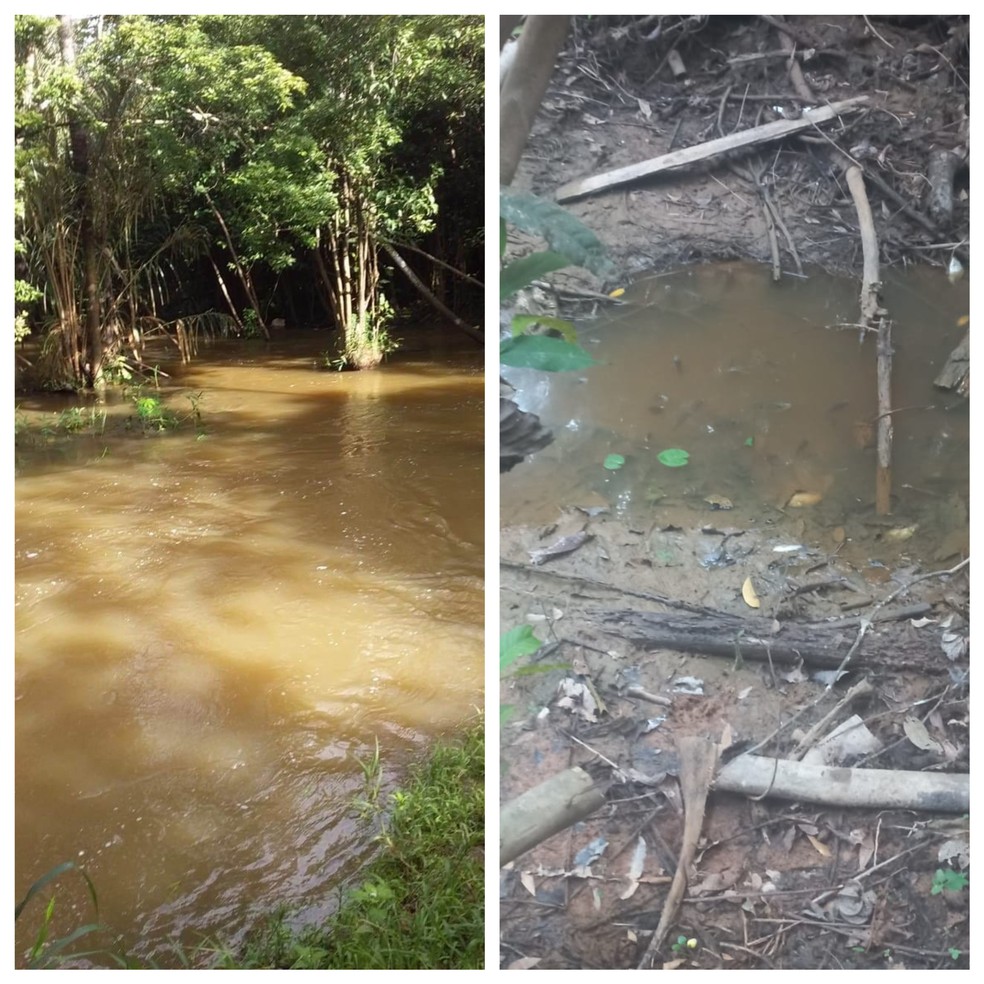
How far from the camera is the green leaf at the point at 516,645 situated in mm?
889

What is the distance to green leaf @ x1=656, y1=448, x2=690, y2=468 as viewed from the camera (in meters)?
0.92

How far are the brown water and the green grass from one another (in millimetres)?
721

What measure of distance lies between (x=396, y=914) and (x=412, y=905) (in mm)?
56

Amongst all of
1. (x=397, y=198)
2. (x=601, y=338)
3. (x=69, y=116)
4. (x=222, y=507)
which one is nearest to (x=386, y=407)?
(x=397, y=198)

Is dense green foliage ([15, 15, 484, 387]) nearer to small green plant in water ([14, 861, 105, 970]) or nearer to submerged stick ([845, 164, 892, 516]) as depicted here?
small green plant in water ([14, 861, 105, 970])

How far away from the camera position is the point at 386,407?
16.9 feet

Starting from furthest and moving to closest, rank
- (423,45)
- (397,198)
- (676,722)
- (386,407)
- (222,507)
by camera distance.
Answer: (397,198) < (386,407) < (423,45) < (222,507) < (676,722)

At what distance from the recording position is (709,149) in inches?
36.5

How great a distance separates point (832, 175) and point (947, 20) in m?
0.19

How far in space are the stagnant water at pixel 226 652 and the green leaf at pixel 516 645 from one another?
0.85 m

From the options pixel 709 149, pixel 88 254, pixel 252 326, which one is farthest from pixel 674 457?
pixel 252 326

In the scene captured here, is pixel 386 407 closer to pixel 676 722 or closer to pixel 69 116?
pixel 69 116

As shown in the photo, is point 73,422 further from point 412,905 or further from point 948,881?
point 948,881

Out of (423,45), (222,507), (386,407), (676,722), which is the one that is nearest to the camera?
(676,722)
